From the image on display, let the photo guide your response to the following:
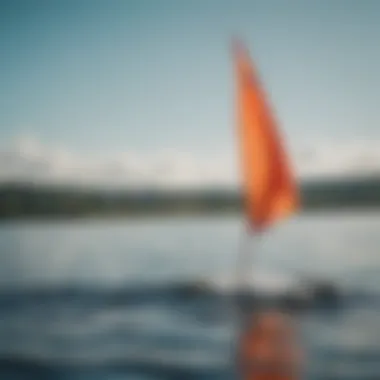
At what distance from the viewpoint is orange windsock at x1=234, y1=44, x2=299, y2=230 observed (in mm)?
1562

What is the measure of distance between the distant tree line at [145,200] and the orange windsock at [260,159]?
0.12ft

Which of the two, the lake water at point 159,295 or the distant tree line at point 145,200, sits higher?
the distant tree line at point 145,200

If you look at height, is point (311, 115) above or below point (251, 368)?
above

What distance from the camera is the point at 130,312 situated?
1.59 metres

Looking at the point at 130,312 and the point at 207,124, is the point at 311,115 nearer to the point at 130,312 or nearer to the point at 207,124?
the point at 207,124

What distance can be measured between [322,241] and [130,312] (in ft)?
1.59

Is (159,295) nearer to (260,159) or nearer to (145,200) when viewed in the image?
(145,200)

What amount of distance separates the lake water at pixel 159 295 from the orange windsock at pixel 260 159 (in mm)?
46

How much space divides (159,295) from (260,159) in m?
0.41

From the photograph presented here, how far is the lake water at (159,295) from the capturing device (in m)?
1.53

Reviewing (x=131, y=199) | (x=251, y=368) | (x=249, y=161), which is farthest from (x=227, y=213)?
(x=251, y=368)

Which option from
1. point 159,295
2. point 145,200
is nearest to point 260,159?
point 145,200

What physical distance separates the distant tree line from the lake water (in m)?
0.03

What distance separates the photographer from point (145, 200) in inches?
63.3
